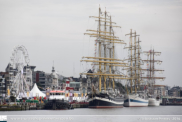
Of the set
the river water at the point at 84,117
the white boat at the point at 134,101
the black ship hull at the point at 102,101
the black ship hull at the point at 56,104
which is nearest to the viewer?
the river water at the point at 84,117

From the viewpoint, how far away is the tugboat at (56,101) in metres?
115

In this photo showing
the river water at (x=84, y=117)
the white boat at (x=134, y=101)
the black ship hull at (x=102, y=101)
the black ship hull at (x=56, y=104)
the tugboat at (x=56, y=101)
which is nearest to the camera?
the river water at (x=84, y=117)

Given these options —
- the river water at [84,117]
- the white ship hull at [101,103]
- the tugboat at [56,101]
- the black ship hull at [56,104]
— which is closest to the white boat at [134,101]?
the white ship hull at [101,103]

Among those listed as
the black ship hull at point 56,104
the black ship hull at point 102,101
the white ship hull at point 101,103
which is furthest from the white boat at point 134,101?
the black ship hull at point 56,104

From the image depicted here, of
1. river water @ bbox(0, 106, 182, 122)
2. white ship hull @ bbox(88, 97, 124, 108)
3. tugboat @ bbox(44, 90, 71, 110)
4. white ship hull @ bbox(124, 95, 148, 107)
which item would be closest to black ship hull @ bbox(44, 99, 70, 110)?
tugboat @ bbox(44, 90, 71, 110)

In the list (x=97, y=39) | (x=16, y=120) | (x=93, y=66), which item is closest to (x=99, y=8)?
(x=97, y=39)

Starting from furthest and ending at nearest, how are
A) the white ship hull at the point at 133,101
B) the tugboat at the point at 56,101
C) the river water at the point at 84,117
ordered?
1. the white ship hull at the point at 133,101
2. the tugboat at the point at 56,101
3. the river water at the point at 84,117

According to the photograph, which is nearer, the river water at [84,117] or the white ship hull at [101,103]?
the river water at [84,117]

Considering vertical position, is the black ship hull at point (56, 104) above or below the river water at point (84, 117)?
above

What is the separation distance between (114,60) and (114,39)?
904cm

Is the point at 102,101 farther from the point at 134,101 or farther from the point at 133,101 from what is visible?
the point at 134,101

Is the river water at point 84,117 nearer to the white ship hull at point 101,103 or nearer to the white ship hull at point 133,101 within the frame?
the white ship hull at point 101,103

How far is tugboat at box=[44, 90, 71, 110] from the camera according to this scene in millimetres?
114750

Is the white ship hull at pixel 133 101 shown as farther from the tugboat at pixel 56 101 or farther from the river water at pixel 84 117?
the river water at pixel 84 117
